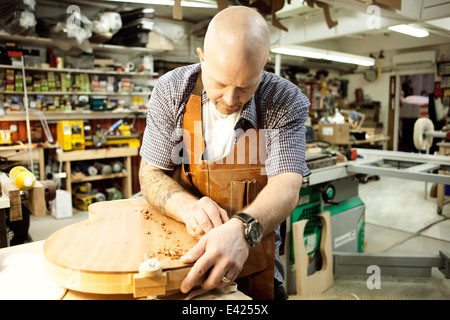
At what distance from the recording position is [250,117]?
3.94ft

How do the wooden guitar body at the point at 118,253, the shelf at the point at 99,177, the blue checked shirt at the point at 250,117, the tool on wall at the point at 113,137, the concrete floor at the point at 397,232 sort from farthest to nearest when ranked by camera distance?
the tool on wall at the point at 113,137, the shelf at the point at 99,177, the concrete floor at the point at 397,232, the blue checked shirt at the point at 250,117, the wooden guitar body at the point at 118,253

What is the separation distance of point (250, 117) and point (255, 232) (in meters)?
0.43

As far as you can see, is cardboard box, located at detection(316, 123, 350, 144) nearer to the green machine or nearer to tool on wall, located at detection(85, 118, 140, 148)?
the green machine

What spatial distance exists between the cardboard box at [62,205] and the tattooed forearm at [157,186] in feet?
12.0

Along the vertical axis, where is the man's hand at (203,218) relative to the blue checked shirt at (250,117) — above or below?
below

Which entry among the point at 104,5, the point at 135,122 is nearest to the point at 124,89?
the point at 135,122

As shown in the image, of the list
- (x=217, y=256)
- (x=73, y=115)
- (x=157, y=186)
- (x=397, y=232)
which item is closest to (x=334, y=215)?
(x=397, y=232)

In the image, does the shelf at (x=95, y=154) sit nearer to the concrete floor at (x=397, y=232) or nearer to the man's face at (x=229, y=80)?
the concrete floor at (x=397, y=232)

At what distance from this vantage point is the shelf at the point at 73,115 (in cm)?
472

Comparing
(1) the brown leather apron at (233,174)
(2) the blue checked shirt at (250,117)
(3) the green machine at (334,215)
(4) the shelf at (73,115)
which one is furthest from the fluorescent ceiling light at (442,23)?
(4) the shelf at (73,115)

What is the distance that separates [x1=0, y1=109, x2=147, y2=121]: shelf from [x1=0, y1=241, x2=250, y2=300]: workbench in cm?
433

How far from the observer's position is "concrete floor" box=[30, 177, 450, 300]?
2.97 m

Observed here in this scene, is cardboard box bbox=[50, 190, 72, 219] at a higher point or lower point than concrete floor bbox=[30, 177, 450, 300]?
higher

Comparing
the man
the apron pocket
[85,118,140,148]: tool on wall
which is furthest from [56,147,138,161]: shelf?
the apron pocket
